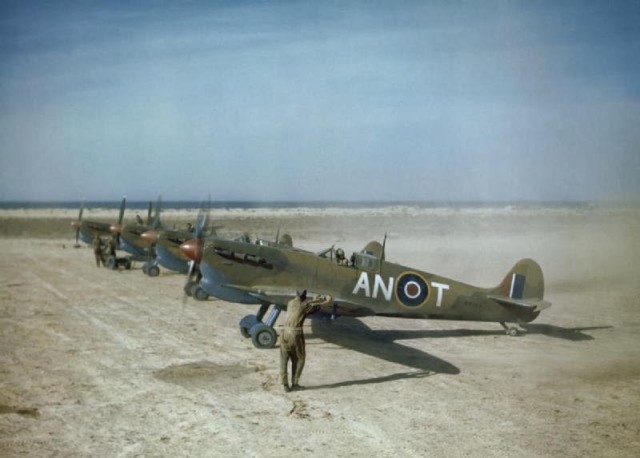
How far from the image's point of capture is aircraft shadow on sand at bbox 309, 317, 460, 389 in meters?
9.20

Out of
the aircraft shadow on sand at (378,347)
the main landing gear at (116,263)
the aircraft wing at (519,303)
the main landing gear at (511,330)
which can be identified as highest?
the aircraft wing at (519,303)

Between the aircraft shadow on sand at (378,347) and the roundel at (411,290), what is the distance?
101 cm

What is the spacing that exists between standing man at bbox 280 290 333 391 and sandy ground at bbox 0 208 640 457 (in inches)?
12.3

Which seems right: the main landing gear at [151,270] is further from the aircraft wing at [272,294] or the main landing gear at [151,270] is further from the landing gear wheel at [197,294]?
the aircraft wing at [272,294]

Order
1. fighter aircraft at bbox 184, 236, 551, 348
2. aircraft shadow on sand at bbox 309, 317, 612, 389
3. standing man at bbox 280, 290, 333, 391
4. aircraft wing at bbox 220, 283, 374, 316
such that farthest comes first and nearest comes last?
fighter aircraft at bbox 184, 236, 551, 348 → aircraft wing at bbox 220, 283, 374, 316 → aircraft shadow on sand at bbox 309, 317, 612, 389 → standing man at bbox 280, 290, 333, 391

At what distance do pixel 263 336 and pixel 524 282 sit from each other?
6432 millimetres

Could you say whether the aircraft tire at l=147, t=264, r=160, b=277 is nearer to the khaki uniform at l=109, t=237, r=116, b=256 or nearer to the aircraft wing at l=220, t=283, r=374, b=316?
the khaki uniform at l=109, t=237, r=116, b=256

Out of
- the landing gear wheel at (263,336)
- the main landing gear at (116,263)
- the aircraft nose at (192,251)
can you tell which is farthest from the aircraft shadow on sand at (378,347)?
the main landing gear at (116,263)

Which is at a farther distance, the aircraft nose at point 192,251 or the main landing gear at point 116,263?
the main landing gear at point 116,263

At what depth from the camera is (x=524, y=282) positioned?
12.6 metres

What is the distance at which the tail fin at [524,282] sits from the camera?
12453mm

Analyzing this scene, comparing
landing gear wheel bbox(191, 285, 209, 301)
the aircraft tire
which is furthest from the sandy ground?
the aircraft tire

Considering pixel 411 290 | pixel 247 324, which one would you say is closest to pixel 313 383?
pixel 247 324

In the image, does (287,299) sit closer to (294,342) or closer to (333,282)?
(333,282)
